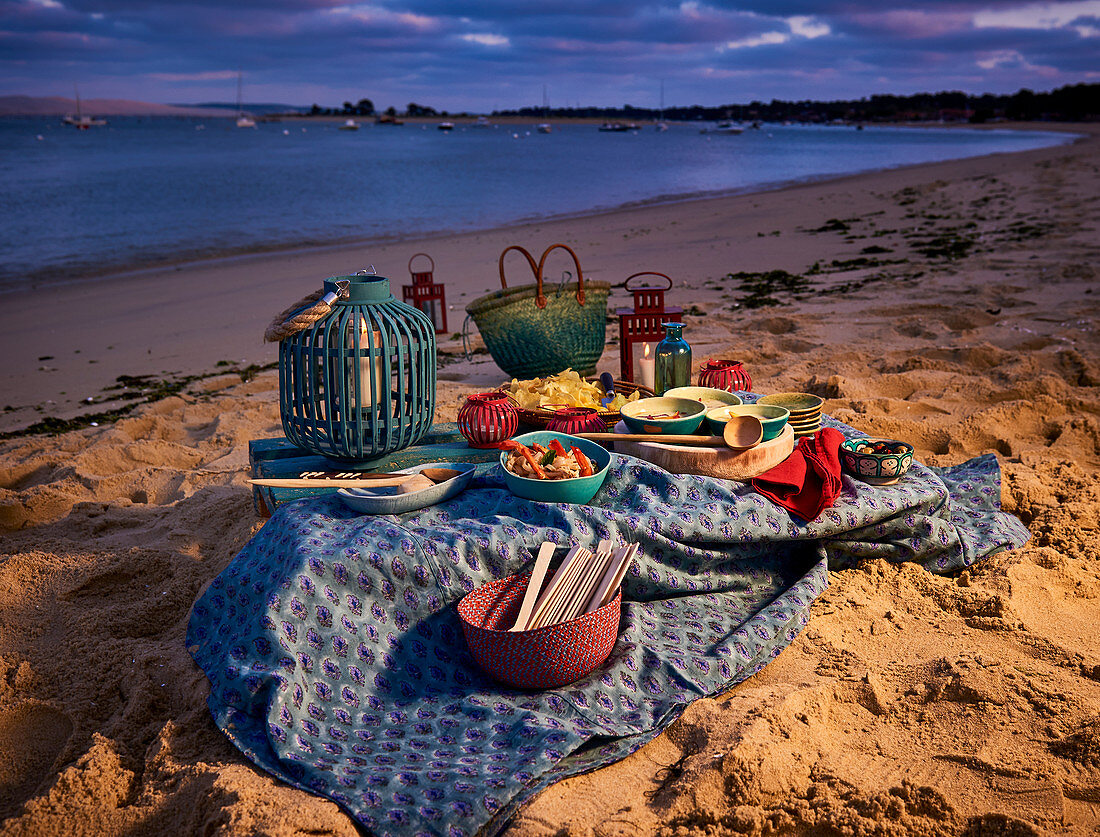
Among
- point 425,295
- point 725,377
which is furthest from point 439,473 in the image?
point 425,295

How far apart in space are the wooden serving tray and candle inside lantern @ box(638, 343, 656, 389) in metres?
0.90

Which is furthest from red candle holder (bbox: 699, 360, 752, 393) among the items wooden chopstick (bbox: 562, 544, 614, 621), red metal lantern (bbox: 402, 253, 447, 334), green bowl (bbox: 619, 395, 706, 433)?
red metal lantern (bbox: 402, 253, 447, 334)

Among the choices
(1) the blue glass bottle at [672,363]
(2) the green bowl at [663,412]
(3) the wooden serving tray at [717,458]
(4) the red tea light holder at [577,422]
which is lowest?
(3) the wooden serving tray at [717,458]

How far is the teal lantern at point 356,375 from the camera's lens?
3.43 metres

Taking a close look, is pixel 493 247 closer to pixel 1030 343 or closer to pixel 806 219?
pixel 806 219

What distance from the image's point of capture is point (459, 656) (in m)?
Answer: 2.90

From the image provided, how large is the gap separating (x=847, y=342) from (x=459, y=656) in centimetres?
531

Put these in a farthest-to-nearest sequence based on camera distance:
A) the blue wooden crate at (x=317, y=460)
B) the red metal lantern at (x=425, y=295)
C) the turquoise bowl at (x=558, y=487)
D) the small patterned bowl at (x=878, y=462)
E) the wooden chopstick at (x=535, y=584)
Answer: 1. the red metal lantern at (x=425, y=295)
2. the small patterned bowl at (x=878, y=462)
3. the blue wooden crate at (x=317, y=460)
4. the turquoise bowl at (x=558, y=487)
5. the wooden chopstick at (x=535, y=584)

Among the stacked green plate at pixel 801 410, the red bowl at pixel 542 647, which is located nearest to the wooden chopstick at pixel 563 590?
the red bowl at pixel 542 647

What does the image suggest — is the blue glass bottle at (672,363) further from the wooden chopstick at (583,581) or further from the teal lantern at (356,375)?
the wooden chopstick at (583,581)

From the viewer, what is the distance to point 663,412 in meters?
3.73

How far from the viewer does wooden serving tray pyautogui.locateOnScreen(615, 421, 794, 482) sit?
3420mm

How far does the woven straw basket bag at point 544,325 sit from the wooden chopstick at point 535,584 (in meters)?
2.90

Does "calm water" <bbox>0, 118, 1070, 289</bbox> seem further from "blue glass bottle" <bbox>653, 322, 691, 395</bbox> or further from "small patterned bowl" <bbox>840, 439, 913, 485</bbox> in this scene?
"small patterned bowl" <bbox>840, 439, 913, 485</bbox>
